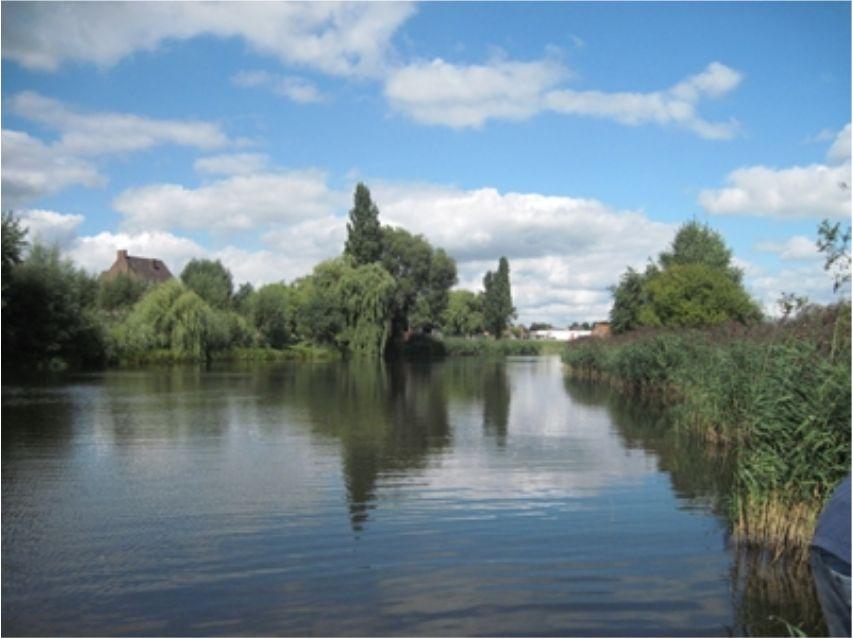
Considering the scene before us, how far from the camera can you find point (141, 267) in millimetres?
75188

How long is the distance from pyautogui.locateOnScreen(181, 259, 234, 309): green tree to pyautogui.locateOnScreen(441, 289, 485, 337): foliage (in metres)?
27.2

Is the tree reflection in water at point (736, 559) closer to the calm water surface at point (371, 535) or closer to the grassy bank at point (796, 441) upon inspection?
the calm water surface at point (371, 535)

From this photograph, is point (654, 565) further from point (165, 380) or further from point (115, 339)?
point (115, 339)

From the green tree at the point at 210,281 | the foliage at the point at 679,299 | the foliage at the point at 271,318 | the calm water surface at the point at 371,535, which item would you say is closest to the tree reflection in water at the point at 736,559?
the calm water surface at the point at 371,535

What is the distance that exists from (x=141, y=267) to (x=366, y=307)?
85.4ft

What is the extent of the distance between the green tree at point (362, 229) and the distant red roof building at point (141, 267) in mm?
17646

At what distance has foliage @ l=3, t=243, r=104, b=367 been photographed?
4178 centimetres

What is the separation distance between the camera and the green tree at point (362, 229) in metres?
67.7

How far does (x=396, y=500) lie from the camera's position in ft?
34.5

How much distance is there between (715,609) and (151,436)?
42.8ft

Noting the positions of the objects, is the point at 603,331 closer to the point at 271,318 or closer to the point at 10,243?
the point at 271,318


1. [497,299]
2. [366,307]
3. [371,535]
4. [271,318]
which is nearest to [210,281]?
[271,318]

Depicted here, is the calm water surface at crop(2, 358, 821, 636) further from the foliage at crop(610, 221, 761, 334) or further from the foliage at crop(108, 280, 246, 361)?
the foliage at crop(108, 280, 246, 361)

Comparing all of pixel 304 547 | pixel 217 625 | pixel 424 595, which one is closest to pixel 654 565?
pixel 424 595
